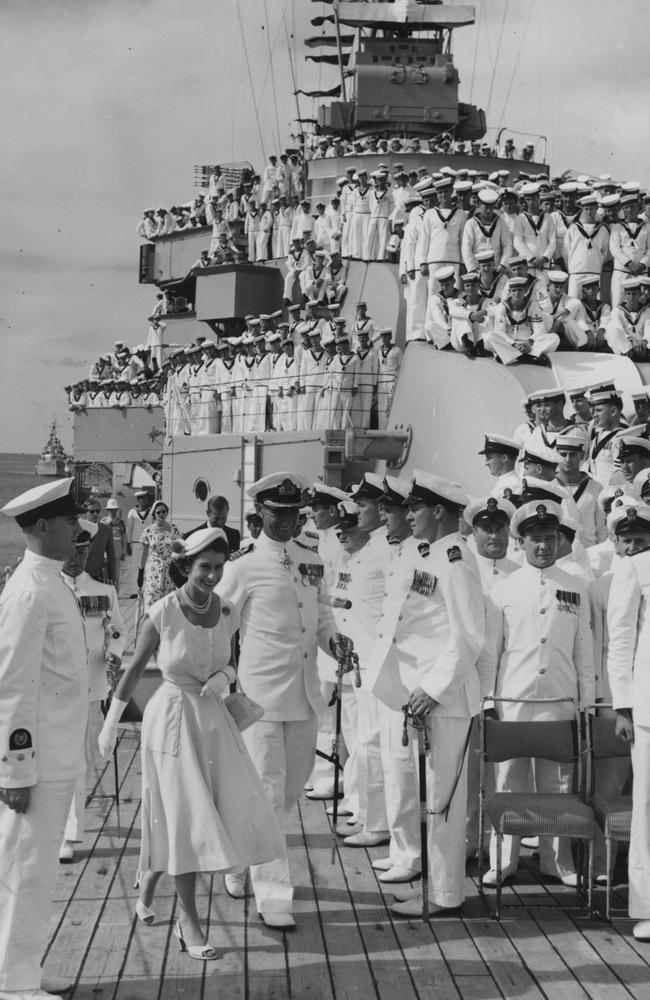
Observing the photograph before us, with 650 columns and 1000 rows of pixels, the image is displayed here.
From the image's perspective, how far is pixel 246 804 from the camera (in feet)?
14.9

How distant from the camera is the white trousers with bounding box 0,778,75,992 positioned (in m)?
3.87

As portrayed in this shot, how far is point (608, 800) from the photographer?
5.07 m

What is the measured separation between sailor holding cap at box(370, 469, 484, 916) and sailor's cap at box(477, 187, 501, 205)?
911 cm

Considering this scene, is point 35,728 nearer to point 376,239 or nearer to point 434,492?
point 434,492

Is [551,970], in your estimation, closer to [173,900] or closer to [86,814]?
[173,900]

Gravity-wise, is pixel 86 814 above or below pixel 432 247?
below

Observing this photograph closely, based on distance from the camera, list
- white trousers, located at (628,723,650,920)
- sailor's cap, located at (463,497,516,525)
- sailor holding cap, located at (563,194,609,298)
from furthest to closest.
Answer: sailor holding cap, located at (563,194,609,298)
sailor's cap, located at (463,497,516,525)
white trousers, located at (628,723,650,920)

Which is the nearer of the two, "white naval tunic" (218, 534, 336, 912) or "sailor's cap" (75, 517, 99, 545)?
"white naval tunic" (218, 534, 336, 912)

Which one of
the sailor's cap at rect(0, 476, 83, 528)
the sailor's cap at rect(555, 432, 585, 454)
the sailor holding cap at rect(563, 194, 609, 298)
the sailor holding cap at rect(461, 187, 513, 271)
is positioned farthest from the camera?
the sailor holding cap at rect(461, 187, 513, 271)

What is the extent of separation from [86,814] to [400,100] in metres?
24.3

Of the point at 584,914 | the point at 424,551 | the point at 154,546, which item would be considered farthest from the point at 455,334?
the point at 584,914

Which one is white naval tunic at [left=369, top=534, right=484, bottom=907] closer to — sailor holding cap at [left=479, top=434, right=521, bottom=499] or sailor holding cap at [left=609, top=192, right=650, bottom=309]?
sailor holding cap at [left=479, top=434, right=521, bottom=499]

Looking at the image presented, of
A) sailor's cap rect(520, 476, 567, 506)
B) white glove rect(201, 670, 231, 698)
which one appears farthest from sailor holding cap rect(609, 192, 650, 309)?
white glove rect(201, 670, 231, 698)

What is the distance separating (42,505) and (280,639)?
1.58m
